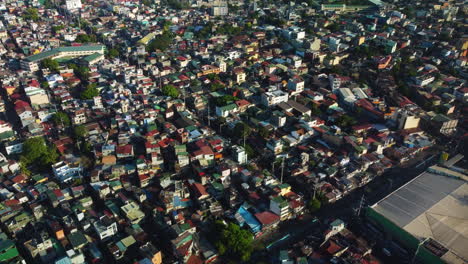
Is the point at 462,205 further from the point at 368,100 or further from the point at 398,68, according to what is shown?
the point at 398,68

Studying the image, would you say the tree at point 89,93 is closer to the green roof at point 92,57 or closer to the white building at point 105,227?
the green roof at point 92,57

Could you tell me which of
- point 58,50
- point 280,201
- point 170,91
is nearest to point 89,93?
point 170,91

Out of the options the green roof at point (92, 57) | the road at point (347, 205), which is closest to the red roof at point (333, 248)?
the road at point (347, 205)

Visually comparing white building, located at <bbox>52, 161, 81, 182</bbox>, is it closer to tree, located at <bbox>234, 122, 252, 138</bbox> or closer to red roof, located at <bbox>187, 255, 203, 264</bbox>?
red roof, located at <bbox>187, 255, 203, 264</bbox>

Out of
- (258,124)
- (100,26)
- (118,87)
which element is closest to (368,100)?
(258,124)

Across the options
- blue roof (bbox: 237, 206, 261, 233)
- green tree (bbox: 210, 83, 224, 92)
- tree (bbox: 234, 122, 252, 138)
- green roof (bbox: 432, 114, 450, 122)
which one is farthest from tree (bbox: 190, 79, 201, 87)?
green roof (bbox: 432, 114, 450, 122)
